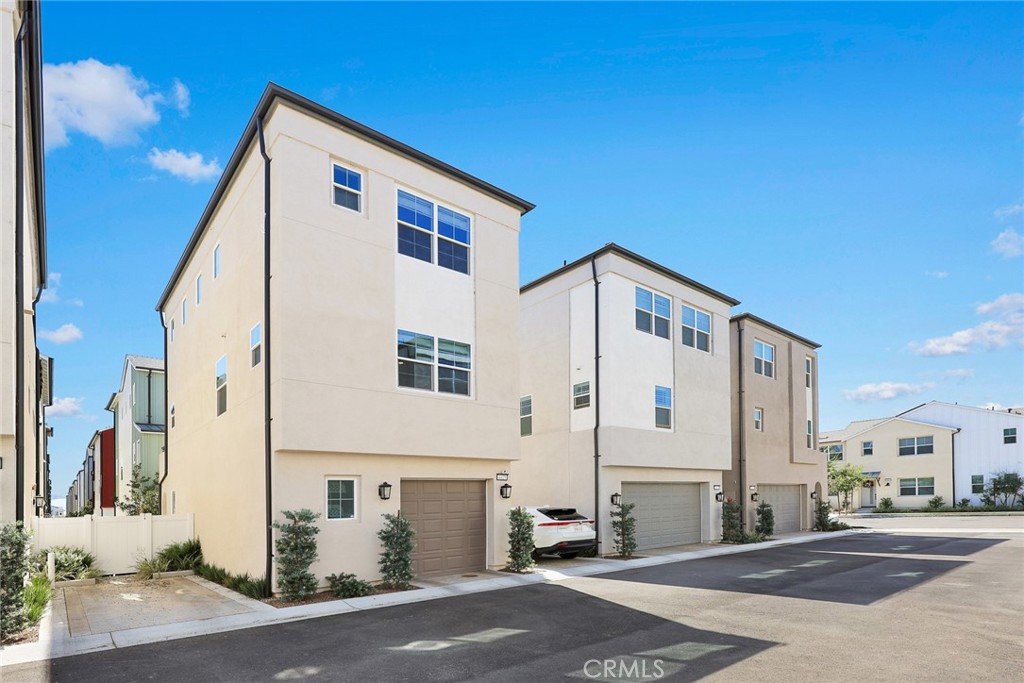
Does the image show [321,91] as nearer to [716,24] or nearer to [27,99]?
[27,99]

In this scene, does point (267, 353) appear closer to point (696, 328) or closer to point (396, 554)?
point (396, 554)

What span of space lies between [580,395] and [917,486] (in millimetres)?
37493

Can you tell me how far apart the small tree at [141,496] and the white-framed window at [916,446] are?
46640 mm

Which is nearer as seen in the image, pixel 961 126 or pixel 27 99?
pixel 27 99

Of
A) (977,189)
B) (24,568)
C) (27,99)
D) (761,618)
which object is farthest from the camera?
(977,189)

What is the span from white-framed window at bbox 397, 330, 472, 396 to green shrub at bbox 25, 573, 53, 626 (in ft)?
21.6

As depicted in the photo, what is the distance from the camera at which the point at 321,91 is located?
13.2 m

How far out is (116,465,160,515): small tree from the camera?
23906 millimetres

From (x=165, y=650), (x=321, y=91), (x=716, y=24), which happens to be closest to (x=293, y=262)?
(x=321, y=91)

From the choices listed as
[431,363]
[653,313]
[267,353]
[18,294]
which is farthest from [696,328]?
[18,294]

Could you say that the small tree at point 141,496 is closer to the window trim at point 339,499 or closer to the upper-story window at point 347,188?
the window trim at point 339,499

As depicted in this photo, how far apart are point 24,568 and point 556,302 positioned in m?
15.4

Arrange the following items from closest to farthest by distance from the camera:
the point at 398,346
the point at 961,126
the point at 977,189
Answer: the point at 398,346
the point at 961,126
the point at 977,189

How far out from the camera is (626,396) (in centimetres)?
1909
